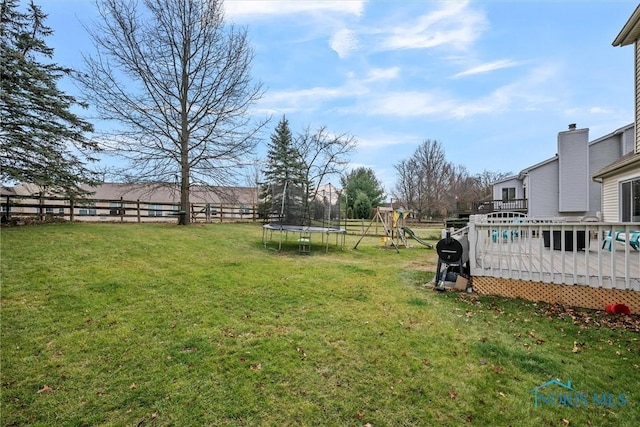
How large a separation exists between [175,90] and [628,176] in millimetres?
16361

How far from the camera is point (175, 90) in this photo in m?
13.2

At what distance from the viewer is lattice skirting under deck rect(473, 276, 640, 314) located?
4.29 metres

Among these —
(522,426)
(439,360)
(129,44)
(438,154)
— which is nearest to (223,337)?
(439,360)

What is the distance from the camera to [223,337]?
3.37 metres

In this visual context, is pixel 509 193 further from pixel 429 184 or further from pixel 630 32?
pixel 630 32

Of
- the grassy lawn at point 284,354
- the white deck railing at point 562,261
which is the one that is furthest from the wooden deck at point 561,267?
the grassy lawn at point 284,354

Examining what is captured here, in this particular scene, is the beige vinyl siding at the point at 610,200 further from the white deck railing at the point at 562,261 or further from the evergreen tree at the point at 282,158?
the evergreen tree at the point at 282,158

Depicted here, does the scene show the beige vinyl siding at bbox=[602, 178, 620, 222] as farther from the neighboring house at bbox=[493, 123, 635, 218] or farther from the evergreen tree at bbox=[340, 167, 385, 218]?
the evergreen tree at bbox=[340, 167, 385, 218]

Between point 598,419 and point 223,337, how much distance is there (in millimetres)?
3412

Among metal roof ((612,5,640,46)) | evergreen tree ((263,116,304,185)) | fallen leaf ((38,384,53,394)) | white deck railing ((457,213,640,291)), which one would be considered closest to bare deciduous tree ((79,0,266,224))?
white deck railing ((457,213,640,291))

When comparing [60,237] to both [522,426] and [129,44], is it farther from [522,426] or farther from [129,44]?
[522,426]

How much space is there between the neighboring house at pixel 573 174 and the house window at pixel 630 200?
9438mm

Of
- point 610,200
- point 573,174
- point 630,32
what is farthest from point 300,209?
point 573,174

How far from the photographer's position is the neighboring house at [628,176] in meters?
7.31
